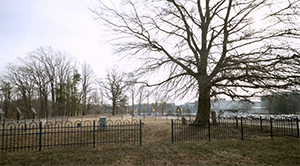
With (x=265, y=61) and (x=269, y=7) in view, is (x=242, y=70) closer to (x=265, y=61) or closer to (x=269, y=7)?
(x=265, y=61)

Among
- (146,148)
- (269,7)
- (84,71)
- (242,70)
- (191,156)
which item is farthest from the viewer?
(84,71)

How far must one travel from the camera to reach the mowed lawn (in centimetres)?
635

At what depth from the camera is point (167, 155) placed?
715 centimetres

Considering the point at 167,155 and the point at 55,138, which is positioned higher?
the point at 55,138

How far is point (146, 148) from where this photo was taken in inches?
323

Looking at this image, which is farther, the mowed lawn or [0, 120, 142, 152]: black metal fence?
[0, 120, 142, 152]: black metal fence

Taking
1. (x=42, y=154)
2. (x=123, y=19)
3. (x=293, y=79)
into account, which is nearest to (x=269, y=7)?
(x=293, y=79)

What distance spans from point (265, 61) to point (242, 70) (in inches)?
99.4

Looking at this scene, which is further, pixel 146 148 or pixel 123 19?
pixel 123 19

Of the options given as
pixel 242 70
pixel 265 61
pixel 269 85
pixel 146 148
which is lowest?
pixel 146 148

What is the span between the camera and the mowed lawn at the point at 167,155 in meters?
6.35

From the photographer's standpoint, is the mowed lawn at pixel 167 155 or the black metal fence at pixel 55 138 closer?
the mowed lawn at pixel 167 155

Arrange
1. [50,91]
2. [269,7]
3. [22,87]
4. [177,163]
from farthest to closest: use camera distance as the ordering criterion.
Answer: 1. [50,91]
2. [22,87]
3. [269,7]
4. [177,163]

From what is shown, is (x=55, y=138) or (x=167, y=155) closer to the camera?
(x=167, y=155)
